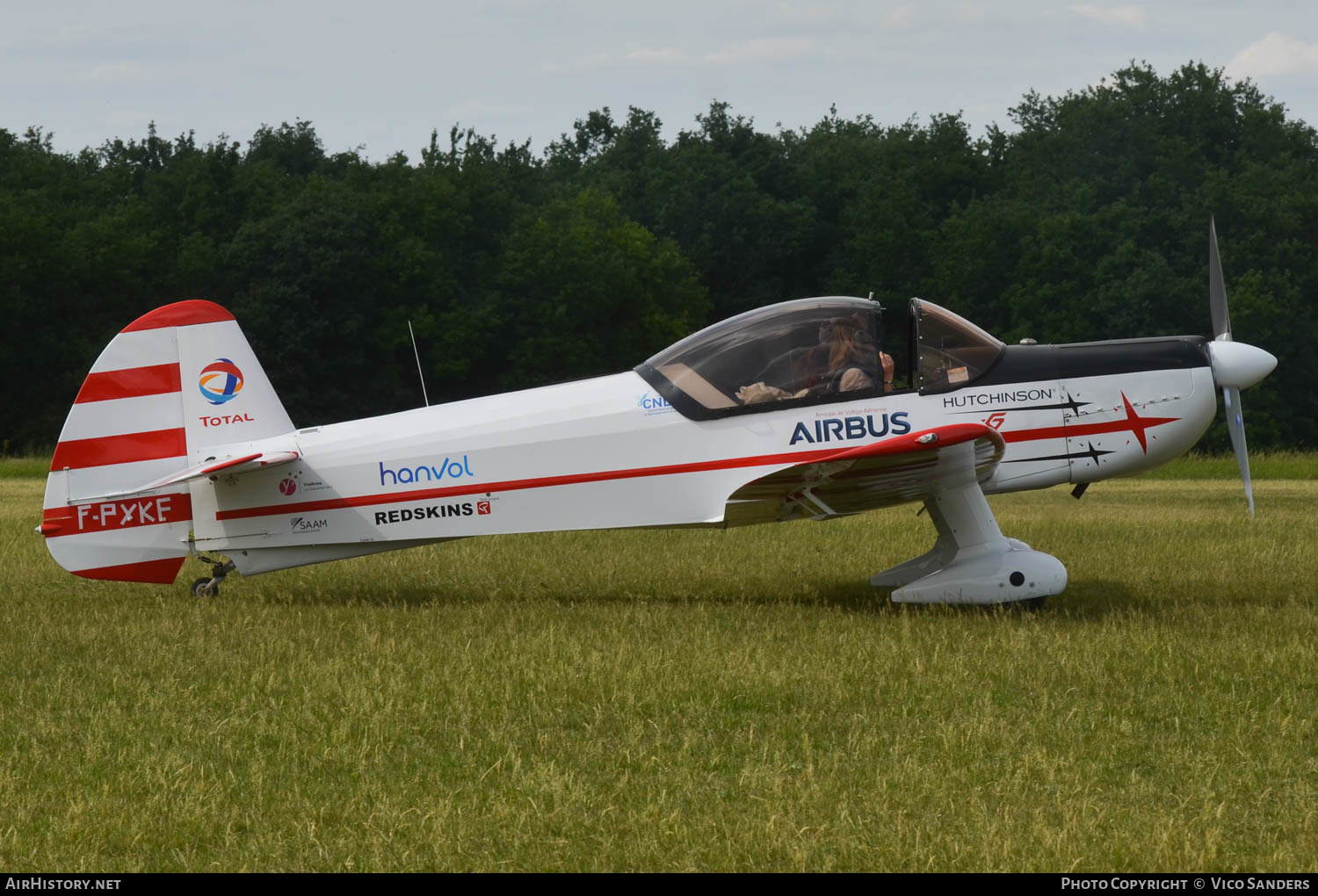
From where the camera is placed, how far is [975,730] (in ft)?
18.4

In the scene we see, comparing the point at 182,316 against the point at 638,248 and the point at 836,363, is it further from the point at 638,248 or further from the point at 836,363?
the point at 638,248

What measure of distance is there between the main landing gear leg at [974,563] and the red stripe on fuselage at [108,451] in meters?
5.19

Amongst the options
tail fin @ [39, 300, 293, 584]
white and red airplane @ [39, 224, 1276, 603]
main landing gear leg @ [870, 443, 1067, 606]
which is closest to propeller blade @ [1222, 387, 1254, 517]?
white and red airplane @ [39, 224, 1276, 603]

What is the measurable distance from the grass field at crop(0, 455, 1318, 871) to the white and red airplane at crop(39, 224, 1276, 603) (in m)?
0.57

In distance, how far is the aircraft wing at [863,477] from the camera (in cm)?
795

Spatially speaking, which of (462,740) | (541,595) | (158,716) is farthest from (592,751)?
(541,595)

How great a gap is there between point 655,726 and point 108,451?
525 cm

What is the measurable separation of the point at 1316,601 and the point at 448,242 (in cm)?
4588

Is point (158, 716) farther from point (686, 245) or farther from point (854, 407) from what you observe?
point (686, 245)

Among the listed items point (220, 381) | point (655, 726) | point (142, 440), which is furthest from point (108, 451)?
point (655, 726)

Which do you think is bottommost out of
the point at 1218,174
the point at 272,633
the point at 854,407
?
the point at 272,633

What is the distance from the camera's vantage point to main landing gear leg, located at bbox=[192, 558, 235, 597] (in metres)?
9.51

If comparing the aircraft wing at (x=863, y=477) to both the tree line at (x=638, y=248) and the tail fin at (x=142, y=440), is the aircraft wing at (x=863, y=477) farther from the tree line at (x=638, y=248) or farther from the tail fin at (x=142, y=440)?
the tree line at (x=638, y=248)

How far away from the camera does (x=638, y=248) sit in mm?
52250
